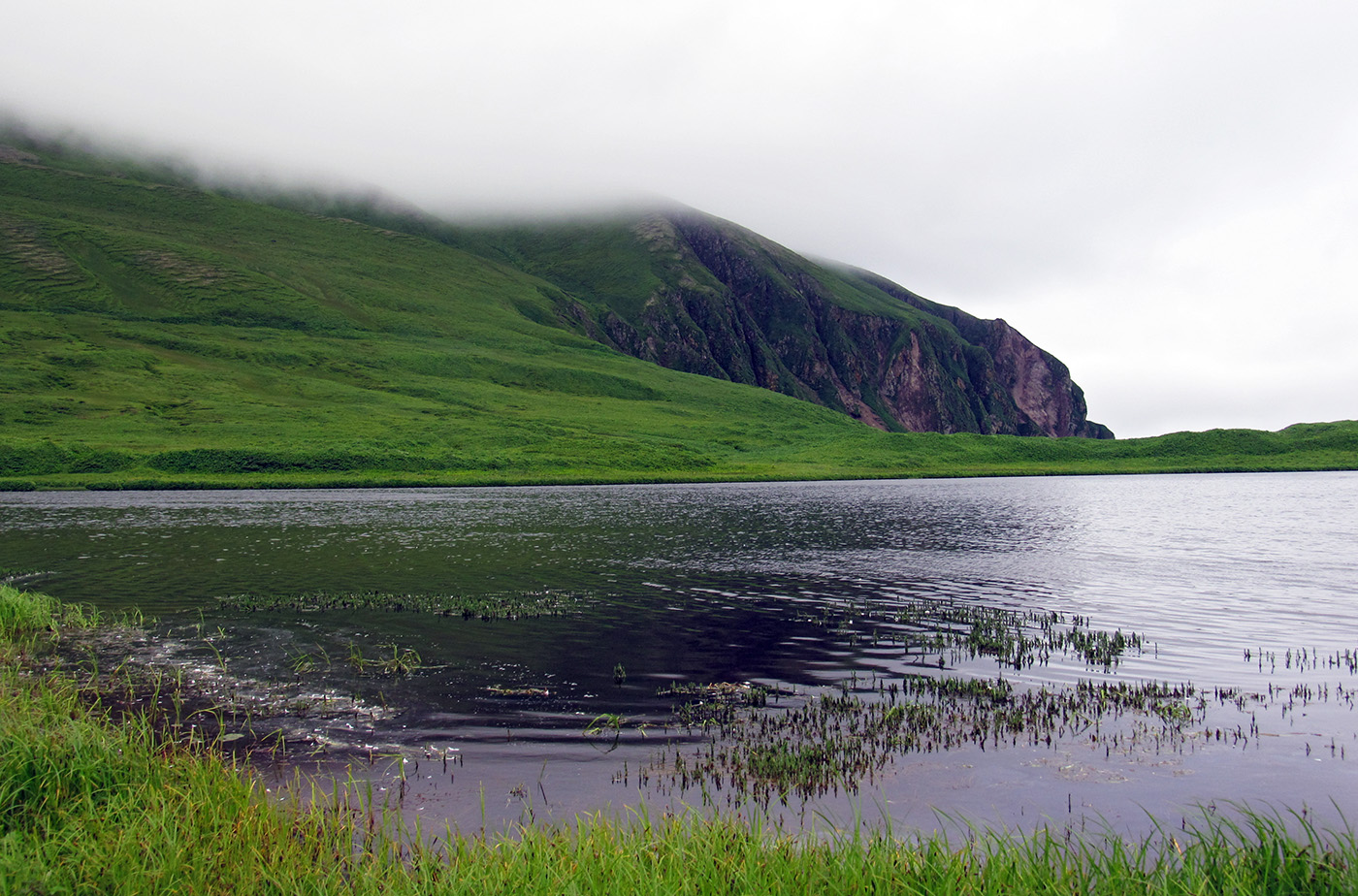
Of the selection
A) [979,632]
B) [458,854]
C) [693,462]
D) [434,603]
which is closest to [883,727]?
[458,854]

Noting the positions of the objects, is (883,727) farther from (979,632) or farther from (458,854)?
(979,632)

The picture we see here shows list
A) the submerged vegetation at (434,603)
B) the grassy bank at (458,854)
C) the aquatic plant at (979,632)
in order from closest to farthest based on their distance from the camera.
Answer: the grassy bank at (458,854), the aquatic plant at (979,632), the submerged vegetation at (434,603)

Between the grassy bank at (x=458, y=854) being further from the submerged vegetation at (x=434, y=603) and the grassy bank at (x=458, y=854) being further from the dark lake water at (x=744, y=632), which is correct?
the submerged vegetation at (x=434, y=603)

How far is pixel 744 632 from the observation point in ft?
84.2

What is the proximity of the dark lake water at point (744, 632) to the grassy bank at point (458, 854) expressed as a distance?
2160 mm

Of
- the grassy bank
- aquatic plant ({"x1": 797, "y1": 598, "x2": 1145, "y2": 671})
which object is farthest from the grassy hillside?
the grassy bank

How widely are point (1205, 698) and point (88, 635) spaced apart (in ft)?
102

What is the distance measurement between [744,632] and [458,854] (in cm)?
1771

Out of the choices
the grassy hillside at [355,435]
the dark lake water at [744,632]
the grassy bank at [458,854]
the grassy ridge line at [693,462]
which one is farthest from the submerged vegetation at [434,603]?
the grassy hillside at [355,435]

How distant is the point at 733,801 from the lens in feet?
40.9

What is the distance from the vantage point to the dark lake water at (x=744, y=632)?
13.4 meters

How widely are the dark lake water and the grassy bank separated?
2.16 m

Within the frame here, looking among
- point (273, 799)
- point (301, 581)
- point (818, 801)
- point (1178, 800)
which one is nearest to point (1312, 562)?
point (1178, 800)

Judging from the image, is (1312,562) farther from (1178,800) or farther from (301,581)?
(301,581)
